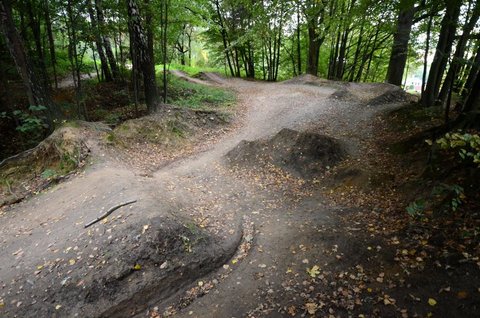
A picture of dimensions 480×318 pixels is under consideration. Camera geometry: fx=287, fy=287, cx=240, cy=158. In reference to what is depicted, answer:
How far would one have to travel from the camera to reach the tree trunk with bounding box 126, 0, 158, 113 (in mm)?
10266

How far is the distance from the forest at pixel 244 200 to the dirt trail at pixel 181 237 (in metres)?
0.03

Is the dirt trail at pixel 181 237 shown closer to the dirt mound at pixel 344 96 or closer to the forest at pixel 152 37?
the forest at pixel 152 37

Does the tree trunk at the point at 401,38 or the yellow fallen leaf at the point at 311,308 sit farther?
the tree trunk at the point at 401,38

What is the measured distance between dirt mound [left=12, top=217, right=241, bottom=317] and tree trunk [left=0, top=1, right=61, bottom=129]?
21.7 ft

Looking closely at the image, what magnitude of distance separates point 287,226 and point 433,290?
2931 mm

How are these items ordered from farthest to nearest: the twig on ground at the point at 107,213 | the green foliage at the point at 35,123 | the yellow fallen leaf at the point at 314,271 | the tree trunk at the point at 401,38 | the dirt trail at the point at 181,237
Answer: the green foliage at the point at 35,123 < the tree trunk at the point at 401,38 < the twig on ground at the point at 107,213 < the yellow fallen leaf at the point at 314,271 < the dirt trail at the point at 181,237

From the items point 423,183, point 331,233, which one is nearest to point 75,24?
point 331,233

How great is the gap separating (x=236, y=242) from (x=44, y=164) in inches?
274

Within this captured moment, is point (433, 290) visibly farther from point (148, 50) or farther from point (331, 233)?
point (148, 50)

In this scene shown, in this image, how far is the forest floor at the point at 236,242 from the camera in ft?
14.3

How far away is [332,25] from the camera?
1081cm

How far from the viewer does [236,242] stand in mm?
5984

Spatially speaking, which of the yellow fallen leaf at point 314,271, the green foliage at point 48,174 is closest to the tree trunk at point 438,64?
the yellow fallen leaf at point 314,271

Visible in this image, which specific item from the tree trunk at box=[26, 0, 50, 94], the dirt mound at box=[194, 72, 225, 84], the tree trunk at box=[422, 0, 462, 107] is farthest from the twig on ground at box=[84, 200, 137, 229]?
the dirt mound at box=[194, 72, 225, 84]
